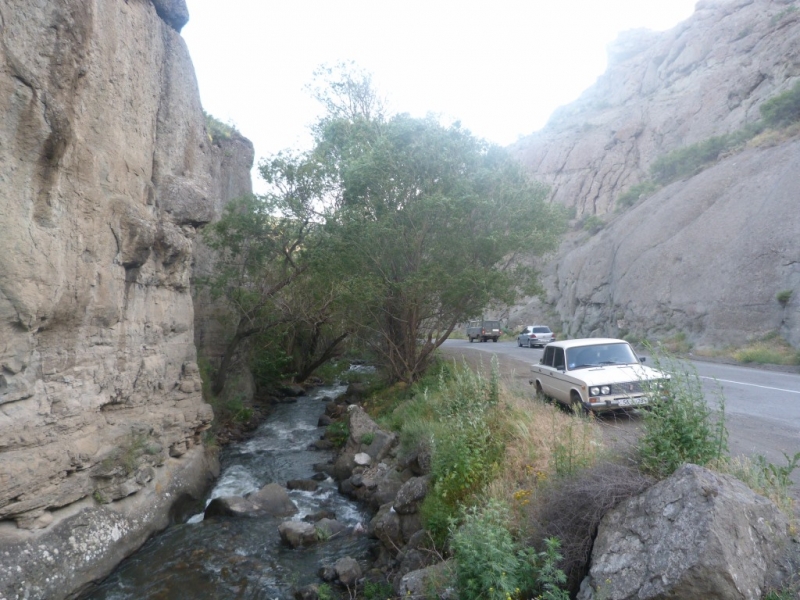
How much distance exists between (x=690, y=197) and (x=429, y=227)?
22.0m

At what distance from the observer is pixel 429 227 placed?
16.2 metres

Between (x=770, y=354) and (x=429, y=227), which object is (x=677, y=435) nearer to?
(x=429, y=227)

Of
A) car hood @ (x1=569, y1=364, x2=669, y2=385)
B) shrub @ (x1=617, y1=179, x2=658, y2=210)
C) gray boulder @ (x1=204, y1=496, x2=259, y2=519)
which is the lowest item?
gray boulder @ (x1=204, y1=496, x2=259, y2=519)

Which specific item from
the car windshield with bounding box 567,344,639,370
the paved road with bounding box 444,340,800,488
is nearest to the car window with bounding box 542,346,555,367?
the car windshield with bounding box 567,344,639,370

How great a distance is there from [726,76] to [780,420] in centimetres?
4760

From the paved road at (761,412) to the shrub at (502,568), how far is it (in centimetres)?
215

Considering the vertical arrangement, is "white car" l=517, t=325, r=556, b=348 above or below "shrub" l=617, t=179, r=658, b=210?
below

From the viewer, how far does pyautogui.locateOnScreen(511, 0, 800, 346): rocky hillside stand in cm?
2312

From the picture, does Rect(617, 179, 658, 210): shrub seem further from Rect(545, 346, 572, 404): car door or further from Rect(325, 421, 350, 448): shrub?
Rect(325, 421, 350, 448): shrub

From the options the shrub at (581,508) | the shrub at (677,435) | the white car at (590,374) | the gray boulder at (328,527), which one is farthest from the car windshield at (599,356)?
the shrub at (581,508)

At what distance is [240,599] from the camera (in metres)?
7.27

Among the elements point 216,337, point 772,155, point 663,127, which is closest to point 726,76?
point 663,127

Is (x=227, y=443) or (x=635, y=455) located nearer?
(x=635, y=455)

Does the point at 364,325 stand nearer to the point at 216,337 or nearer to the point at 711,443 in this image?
the point at 216,337
